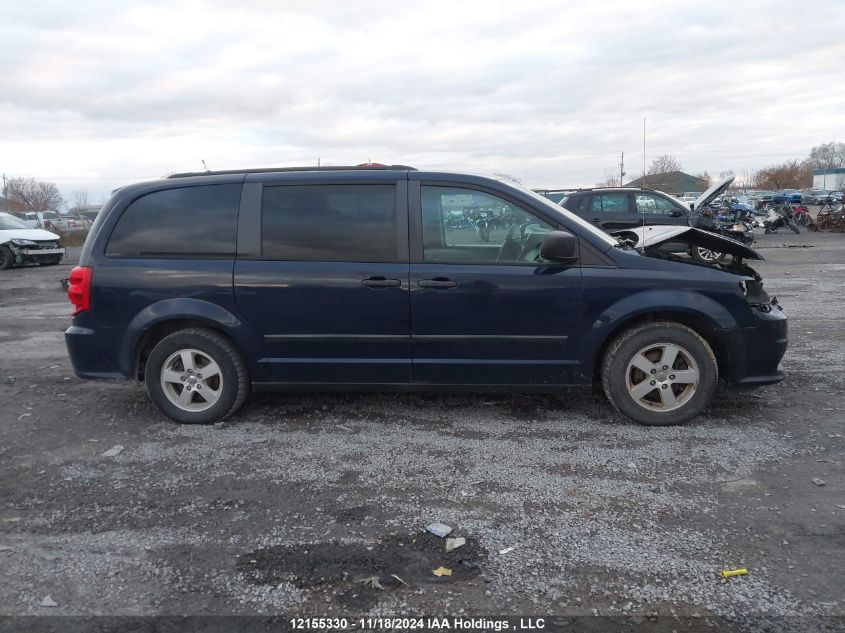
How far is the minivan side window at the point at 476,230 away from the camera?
454 centimetres

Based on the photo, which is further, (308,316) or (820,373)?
(820,373)

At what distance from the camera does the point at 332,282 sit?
454cm

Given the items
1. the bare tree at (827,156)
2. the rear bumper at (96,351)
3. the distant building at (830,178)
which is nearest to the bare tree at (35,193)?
the rear bumper at (96,351)

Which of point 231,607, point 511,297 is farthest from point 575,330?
point 231,607

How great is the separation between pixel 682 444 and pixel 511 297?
4.77ft

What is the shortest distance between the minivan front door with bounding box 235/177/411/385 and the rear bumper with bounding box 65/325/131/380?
1.02 metres

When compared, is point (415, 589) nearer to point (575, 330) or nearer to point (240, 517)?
point (240, 517)

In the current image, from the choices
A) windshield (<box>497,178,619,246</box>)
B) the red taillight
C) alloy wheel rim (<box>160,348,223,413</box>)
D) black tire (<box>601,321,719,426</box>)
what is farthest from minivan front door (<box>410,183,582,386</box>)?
the red taillight

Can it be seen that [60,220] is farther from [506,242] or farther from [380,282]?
[506,242]

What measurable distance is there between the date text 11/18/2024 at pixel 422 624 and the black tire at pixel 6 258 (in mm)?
18468

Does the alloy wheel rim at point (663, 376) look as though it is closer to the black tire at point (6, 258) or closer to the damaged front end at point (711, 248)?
the damaged front end at point (711, 248)

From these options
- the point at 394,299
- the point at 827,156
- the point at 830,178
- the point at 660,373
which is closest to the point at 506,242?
the point at 394,299

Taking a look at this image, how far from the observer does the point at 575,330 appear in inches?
177

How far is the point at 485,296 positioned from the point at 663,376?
1342mm
